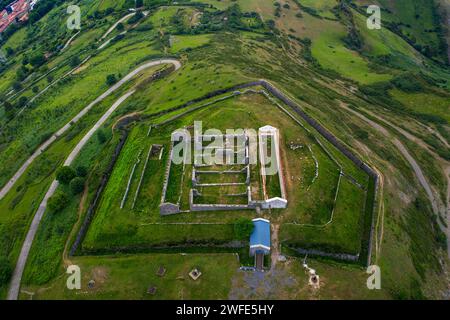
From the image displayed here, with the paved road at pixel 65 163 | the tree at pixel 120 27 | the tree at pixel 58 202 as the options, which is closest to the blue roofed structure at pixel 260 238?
the tree at pixel 58 202

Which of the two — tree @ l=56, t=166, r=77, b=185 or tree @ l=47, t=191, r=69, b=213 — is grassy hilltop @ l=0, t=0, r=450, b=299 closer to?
tree @ l=47, t=191, r=69, b=213

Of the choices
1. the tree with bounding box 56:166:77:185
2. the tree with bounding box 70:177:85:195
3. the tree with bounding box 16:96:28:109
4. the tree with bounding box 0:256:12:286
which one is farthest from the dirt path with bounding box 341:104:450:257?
the tree with bounding box 16:96:28:109

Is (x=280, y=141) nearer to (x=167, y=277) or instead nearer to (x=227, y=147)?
(x=227, y=147)

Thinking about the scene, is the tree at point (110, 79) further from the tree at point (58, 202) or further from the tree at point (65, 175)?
the tree at point (58, 202)

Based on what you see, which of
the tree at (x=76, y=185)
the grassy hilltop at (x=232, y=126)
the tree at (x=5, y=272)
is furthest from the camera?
the tree at (x=76, y=185)

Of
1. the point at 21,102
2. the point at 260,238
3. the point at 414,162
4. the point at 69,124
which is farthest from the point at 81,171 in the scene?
the point at 414,162

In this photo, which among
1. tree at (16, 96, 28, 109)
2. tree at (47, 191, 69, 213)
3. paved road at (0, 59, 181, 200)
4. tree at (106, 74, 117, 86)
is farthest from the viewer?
tree at (16, 96, 28, 109)
